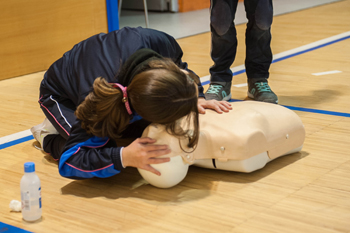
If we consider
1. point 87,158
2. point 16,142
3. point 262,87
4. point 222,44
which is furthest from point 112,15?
point 87,158

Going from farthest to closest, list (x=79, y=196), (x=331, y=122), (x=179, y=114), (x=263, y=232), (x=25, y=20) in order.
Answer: (x=25, y=20) < (x=331, y=122) < (x=79, y=196) < (x=179, y=114) < (x=263, y=232)

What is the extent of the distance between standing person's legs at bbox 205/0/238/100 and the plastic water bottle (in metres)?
1.19

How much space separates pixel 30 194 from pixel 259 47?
4.88ft

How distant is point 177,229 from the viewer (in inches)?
51.1

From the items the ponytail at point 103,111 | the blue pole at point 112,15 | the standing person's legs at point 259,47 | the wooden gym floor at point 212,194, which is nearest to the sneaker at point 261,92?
the standing person's legs at point 259,47

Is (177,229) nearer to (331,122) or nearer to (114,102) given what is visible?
(114,102)

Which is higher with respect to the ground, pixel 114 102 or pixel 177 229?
pixel 114 102

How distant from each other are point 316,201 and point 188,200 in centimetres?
37

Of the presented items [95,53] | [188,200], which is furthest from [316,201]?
[95,53]

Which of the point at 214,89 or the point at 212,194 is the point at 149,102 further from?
the point at 214,89

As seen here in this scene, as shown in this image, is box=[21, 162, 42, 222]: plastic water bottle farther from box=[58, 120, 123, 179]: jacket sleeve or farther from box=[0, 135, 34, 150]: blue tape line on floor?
box=[0, 135, 34, 150]: blue tape line on floor

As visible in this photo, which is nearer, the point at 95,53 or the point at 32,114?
the point at 95,53

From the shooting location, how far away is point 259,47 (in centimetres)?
244

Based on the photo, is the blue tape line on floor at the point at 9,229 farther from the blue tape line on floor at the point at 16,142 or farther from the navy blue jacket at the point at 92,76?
the blue tape line on floor at the point at 16,142
